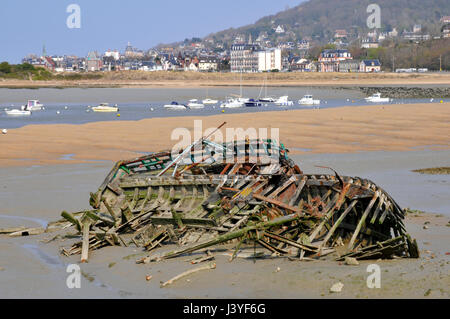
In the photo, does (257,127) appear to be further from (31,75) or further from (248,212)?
(31,75)

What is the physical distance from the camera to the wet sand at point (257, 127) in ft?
105

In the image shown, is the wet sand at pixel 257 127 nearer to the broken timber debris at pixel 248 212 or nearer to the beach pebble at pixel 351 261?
the broken timber debris at pixel 248 212

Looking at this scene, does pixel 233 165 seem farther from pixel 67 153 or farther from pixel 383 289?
pixel 67 153

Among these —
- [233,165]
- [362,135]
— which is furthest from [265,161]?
[362,135]

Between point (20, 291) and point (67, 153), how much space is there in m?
20.2

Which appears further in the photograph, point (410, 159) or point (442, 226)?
point (410, 159)

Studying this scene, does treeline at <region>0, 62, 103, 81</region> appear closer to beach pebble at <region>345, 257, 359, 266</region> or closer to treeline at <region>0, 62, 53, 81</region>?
treeline at <region>0, 62, 53, 81</region>

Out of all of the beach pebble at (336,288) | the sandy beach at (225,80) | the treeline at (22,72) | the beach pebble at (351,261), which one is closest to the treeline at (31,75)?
the treeline at (22,72)

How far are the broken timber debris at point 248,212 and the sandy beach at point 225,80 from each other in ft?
386

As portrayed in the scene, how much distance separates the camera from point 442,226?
52.6 ft

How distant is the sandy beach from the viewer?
13788cm

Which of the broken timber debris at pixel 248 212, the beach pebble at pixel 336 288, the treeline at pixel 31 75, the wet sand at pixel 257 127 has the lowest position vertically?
the wet sand at pixel 257 127

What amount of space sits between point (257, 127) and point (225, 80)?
117313 millimetres

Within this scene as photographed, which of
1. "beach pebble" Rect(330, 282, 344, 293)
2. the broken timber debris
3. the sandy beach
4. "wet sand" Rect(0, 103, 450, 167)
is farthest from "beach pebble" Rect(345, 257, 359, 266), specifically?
the sandy beach
